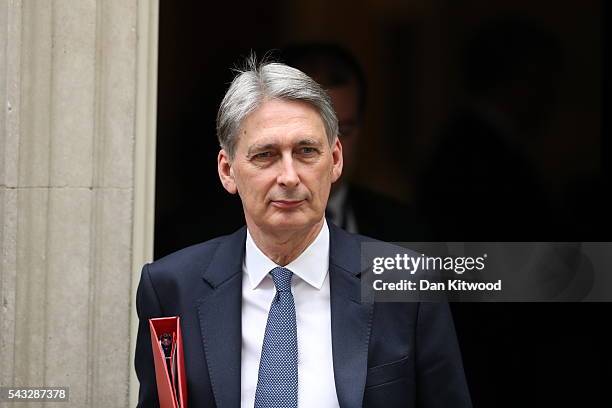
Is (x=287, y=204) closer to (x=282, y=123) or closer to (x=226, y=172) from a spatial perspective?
(x=282, y=123)

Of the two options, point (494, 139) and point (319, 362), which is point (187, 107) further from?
point (319, 362)

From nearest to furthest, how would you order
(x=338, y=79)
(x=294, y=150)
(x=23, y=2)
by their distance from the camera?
(x=294, y=150) < (x=23, y=2) < (x=338, y=79)

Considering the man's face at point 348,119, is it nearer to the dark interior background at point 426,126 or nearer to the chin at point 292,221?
the dark interior background at point 426,126

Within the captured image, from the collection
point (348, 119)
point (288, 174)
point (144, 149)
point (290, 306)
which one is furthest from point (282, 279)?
point (348, 119)

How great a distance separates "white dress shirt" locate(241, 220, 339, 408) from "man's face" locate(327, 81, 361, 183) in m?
1.59

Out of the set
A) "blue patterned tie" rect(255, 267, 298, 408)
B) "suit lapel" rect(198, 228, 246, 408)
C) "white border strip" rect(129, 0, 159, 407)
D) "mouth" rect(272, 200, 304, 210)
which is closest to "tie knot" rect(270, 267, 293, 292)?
"blue patterned tie" rect(255, 267, 298, 408)

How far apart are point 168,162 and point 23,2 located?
106cm

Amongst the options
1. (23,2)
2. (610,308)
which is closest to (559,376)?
(610,308)

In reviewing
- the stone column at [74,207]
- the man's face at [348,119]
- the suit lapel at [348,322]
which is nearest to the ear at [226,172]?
the suit lapel at [348,322]

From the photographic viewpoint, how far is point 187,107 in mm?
4848

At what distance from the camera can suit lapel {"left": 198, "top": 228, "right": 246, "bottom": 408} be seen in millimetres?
2967

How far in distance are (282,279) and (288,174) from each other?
39cm

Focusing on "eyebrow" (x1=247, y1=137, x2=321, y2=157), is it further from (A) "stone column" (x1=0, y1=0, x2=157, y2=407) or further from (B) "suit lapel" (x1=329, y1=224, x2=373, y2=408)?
(A) "stone column" (x1=0, y1=0, x2=157, y2=407)

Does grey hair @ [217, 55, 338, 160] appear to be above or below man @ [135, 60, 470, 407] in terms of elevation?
above
